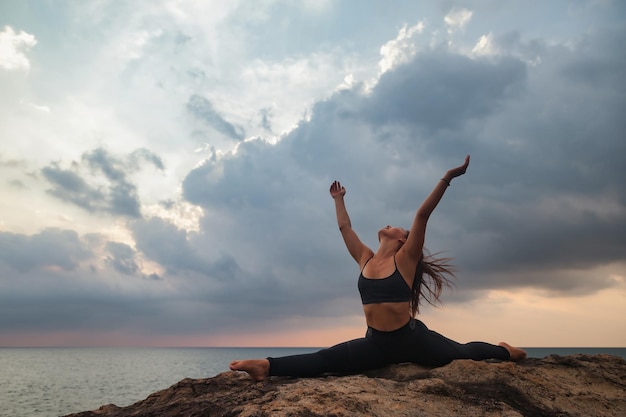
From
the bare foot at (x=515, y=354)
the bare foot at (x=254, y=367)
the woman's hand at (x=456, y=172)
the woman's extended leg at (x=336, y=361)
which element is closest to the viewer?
the bare foot at (x=254, y=367)

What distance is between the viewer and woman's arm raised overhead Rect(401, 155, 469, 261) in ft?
17.1

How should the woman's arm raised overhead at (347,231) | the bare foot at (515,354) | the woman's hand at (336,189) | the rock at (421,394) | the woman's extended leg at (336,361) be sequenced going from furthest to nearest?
the woman's hand at (336,189), the woman's arm raised overhead at (347,231), the bare foot at (515,354), the woman's extended leg at (336,361), the rock at (421,394)

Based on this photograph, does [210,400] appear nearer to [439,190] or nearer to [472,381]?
[472,381]

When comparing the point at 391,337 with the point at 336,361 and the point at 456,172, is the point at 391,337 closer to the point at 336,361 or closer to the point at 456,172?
the point at 336,361

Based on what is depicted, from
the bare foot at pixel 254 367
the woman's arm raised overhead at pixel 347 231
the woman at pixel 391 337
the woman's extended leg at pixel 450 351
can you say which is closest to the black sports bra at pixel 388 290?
the woman at pixel 391 337

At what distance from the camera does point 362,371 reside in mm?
5430

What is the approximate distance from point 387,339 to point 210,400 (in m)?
2.12

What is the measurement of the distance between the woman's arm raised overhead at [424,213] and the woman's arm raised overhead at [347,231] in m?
0.85

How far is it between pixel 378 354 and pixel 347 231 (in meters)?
1.88

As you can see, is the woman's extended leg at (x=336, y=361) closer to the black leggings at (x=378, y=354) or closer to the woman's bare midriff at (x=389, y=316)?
the black leggings at (x=378, y=354)

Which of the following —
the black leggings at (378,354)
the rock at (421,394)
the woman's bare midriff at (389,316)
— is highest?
the woman's bare midriff at (389,316)

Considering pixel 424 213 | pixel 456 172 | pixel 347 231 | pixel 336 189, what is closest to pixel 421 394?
pixel 424 213

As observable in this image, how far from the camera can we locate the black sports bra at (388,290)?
5.23m

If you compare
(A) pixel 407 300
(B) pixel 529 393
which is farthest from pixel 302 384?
(B) pixel 529 393
